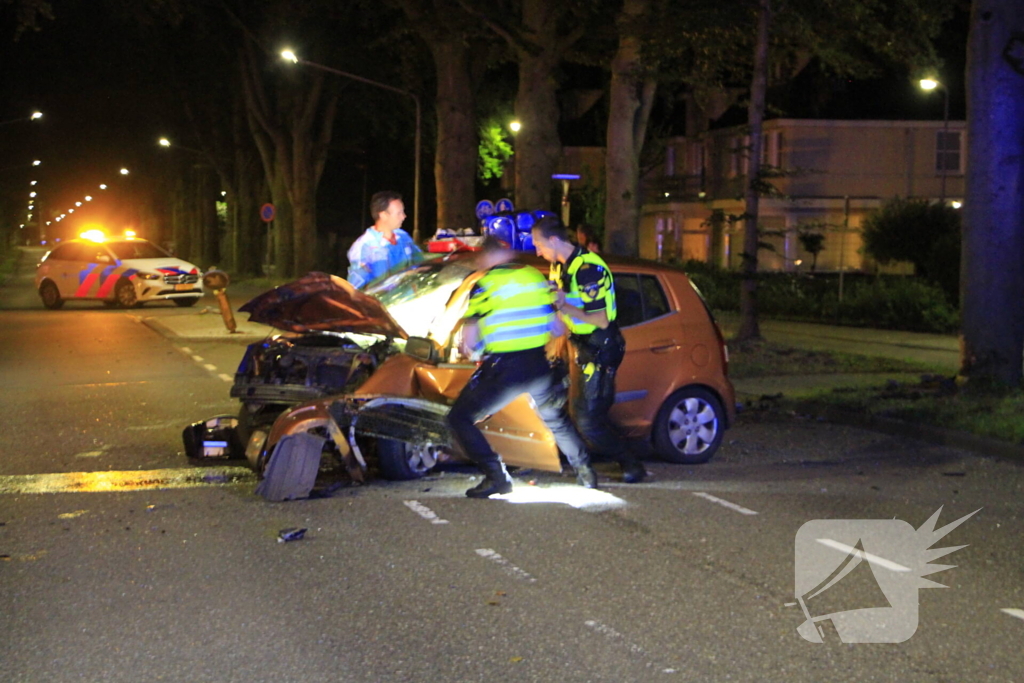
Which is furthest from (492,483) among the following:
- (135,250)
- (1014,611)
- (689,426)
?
(135,250)

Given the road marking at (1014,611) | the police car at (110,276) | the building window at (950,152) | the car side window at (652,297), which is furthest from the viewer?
the building window at (950,152)

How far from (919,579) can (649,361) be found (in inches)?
123

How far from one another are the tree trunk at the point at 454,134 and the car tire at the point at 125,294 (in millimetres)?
8186

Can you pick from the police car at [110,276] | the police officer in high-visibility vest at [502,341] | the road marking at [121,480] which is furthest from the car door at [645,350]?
the police car at [110,276]

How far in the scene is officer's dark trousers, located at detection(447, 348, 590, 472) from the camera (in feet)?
25.0

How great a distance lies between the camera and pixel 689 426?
9.38 m

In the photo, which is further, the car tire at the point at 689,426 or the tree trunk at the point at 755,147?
the tree trunk at the point at 755,147

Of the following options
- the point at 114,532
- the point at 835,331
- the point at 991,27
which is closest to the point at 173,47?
the point at 835,331

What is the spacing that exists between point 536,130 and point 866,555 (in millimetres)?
14920

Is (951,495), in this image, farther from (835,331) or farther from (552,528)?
(835,331)

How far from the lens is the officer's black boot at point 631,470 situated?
8578mm

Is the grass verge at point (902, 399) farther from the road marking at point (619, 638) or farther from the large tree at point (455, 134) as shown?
the large tree at point (455, 134)

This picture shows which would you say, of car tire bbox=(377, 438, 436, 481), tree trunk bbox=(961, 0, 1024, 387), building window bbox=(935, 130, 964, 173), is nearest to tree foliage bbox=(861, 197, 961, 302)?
building window bbox=(935, 130, 964, 173)

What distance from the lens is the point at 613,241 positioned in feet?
61.8
